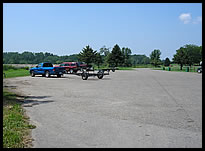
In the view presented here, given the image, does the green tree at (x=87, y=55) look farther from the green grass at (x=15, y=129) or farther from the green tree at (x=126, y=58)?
the green grass at (x=15, y=129)

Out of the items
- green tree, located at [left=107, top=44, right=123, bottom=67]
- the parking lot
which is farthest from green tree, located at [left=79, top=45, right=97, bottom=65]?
the parking lot

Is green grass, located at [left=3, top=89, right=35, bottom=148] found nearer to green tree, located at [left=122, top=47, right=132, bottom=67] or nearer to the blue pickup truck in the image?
the blue pickup truck

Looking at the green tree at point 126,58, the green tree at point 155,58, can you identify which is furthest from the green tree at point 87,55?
the green tree at point 155,58

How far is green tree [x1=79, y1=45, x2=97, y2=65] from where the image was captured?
3169 inches

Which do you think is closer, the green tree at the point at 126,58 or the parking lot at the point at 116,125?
the parking lot at the point at 116,125

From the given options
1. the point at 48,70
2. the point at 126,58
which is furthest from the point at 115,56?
the point at 48,70

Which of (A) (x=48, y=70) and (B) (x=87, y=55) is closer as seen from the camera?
(A) (x=48, y=70)

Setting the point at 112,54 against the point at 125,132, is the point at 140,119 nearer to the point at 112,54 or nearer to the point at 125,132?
the point at 125,132

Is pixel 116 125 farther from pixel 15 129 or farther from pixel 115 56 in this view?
pixel 115 56

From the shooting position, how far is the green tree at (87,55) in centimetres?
8050

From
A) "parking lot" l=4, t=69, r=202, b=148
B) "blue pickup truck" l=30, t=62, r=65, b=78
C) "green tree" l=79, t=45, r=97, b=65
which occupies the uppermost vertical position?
"green tree" l=79, t=45, r=97, b=65

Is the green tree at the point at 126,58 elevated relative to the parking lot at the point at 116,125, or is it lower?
elevated

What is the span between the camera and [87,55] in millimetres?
80562

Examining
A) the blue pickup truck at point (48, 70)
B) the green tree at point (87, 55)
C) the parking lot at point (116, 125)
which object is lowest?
the parking lot at point (116, 125)
